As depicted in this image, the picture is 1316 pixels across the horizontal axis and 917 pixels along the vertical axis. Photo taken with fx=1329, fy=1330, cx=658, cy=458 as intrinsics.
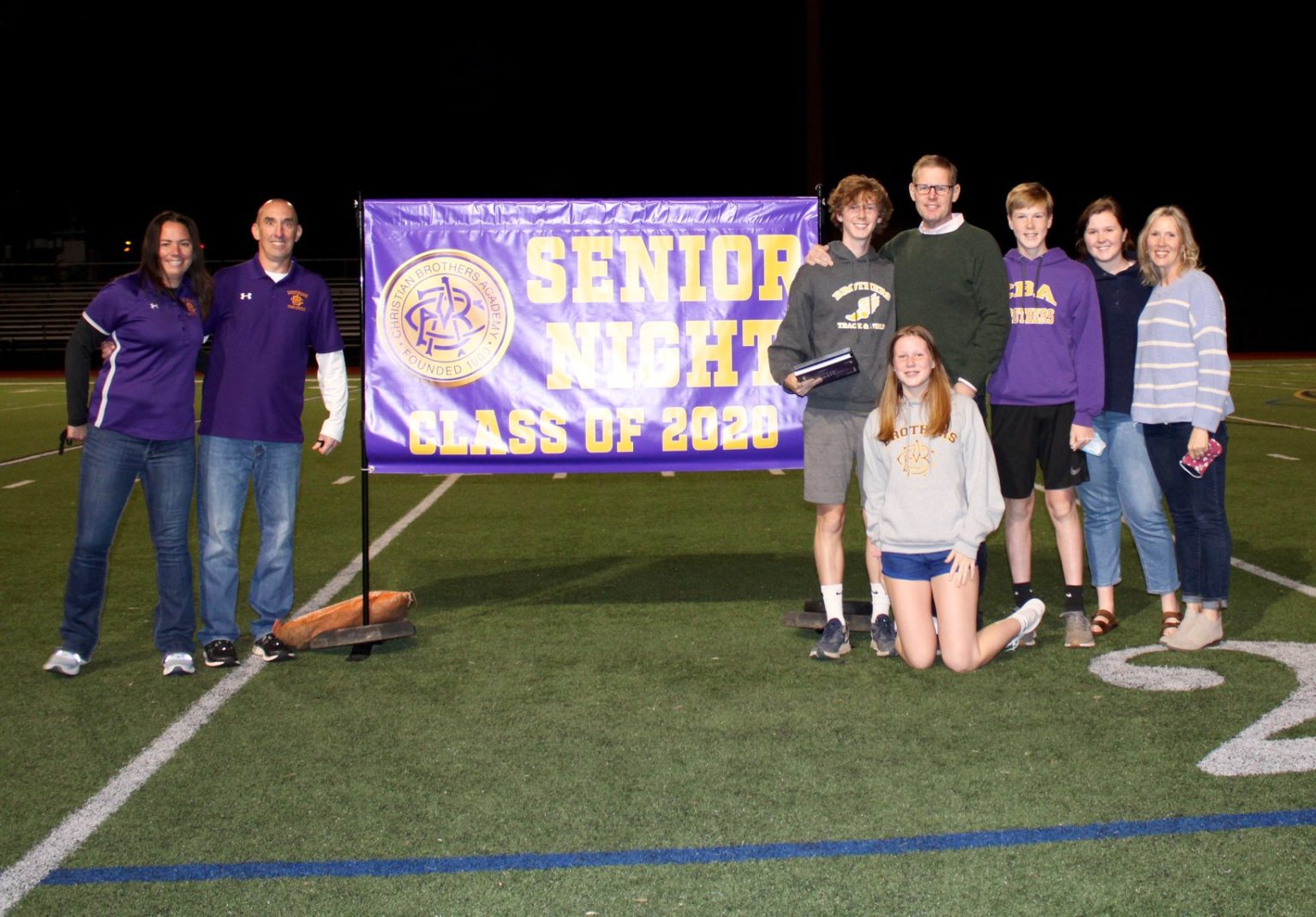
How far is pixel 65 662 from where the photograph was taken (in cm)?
520

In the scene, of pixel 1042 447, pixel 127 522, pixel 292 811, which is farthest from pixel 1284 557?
pixel 127 522

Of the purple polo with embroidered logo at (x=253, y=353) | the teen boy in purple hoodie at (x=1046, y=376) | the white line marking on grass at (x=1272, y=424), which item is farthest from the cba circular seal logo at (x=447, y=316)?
the white line marking on grass at (x=1272, y=424)

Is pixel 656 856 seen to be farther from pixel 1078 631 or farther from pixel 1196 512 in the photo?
pixel 1196 512

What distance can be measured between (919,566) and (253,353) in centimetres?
279

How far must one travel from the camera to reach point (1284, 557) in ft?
24.0

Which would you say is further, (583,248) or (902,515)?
(583,248)

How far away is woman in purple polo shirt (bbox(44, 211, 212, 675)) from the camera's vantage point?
5.11m

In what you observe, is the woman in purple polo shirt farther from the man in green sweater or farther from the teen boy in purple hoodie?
the teen boy in purple hoodie

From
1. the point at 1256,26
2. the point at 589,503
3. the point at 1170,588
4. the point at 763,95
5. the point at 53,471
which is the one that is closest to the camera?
the point at 1170,588

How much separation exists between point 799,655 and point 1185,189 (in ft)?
120

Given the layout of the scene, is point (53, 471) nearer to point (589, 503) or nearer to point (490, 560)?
point (589, 503)

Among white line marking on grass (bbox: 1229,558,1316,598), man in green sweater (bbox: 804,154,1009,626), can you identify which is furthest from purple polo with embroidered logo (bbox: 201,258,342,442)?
white line marking on grass (bbox: 1229,558,1316,598)

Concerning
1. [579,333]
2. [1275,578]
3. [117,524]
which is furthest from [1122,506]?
[117,524]

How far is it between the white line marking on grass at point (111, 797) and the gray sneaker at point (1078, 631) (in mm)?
3321
